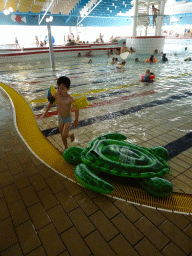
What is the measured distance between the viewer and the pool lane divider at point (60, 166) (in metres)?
2.07

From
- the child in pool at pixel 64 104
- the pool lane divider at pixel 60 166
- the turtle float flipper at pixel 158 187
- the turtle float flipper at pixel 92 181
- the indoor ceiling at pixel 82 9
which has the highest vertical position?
the indoor ceiling at pixel 82 9

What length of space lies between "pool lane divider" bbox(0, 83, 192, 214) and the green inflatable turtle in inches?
4.7

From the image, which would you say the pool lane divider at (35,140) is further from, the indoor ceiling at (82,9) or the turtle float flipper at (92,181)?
the indoor ceiling at (82,9)

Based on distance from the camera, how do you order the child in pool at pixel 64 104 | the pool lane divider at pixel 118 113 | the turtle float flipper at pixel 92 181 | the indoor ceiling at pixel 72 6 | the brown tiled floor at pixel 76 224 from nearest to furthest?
the brown tiled floor at pixel 76 224 < the turtle float flipper at pixel 92 181 < the child in pool at pixel 64 104 < the pool lane divider at pixel 118 113 < the indoor ceiling at pixel 72 6

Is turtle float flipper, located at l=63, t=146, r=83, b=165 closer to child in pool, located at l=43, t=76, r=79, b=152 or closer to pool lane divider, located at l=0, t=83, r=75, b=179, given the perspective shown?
pool lane divider, located at l=0, t=83, r=75, b=179

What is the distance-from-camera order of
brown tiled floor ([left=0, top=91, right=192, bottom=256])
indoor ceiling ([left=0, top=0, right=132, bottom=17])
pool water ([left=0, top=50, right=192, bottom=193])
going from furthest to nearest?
indoor ceiling ([left=0, top=0, right=132, bottom=17])
pool water ([left=0, top=50, right=192, bottom=193])
brown tiled floor ([left=0, top=91, right=192, bottom=256])

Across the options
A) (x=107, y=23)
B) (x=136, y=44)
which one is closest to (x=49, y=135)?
(x=136, y=44)

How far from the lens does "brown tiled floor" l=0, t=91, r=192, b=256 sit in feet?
5.25

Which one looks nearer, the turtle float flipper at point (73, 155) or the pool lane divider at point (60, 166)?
the pool lane divider at point (60, 166)

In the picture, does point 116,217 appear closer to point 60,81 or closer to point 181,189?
point 181,189

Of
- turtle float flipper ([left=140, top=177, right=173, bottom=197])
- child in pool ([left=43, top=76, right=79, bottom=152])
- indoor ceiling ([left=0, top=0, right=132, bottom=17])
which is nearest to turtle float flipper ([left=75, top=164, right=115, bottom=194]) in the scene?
turtle float flipper ([left=140, top=177, right=173, bottom=197])

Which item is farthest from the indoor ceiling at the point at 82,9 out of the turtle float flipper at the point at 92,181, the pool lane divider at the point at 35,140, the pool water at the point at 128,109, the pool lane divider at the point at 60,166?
the turtle float flipper at the point at 92,181

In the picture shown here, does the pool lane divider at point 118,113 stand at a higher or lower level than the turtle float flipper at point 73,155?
lower

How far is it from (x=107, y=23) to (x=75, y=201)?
130ft
